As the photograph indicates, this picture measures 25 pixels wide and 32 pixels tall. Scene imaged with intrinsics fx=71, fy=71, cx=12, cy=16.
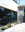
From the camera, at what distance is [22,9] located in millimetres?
21250

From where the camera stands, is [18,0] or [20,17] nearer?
[18,0]

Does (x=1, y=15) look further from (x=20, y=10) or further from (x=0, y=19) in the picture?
Answer: (x=20, y=10)

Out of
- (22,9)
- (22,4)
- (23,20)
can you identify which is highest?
(22,4)

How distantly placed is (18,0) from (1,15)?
34.5 ft

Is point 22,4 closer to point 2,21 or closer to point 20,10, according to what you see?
point 20,10

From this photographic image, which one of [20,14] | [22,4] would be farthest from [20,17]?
[22,4]

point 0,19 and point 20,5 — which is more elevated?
point 20,5

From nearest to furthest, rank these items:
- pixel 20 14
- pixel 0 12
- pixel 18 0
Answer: pixel 0 12 < pixel 18 0 < pixel 20 14

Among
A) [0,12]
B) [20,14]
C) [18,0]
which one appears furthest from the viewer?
[20,14]

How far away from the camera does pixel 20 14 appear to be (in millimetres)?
21188

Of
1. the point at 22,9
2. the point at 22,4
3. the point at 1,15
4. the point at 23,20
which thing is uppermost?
the point at 22,4

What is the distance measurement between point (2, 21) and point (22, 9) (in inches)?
452

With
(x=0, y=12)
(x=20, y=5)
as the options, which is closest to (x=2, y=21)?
(x=0, y=12)

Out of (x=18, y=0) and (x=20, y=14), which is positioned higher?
(x=18, y=0)
